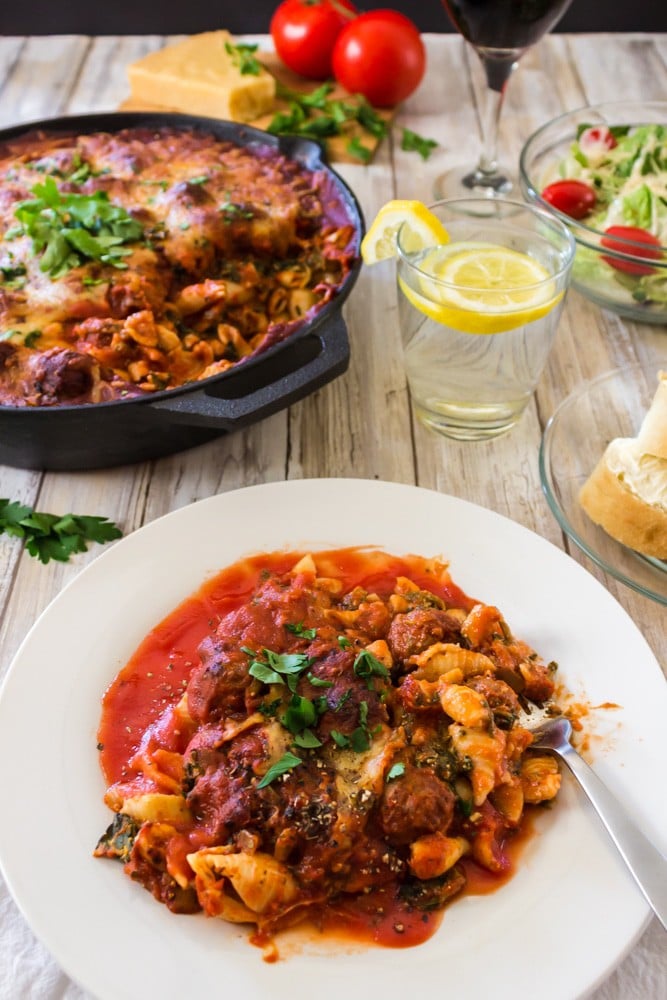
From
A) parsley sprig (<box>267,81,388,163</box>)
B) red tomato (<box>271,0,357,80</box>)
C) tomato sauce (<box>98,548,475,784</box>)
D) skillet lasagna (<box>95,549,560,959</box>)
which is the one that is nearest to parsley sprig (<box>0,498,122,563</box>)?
tomato sauce (<box>98,548,475,784</box>)

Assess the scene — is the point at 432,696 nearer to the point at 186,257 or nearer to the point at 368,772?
the point at 368,772

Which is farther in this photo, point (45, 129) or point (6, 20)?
point (6, 20)

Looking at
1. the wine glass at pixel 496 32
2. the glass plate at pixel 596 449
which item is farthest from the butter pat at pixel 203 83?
the glass plate at pixel 596 449

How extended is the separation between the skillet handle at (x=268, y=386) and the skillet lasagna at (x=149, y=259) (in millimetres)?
99

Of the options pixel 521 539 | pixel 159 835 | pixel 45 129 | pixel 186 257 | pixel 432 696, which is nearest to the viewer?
pixel 159 835

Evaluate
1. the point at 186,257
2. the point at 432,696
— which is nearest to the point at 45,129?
the point at 186,257

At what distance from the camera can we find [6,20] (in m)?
5.72

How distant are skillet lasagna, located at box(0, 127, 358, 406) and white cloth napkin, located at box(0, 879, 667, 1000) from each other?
127 cm

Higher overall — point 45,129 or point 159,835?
point 45,129

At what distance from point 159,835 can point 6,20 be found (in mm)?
5566

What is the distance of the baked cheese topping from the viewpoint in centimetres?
236

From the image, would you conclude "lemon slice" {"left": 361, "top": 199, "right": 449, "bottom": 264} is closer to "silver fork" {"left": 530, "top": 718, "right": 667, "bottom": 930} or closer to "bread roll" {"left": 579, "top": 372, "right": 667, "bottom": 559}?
"bread roll" {"left": 579, "top": 372, "right": 667, "bottom": 559}

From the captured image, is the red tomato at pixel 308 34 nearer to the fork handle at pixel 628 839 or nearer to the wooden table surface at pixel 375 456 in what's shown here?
the wooden table surface at pixel 375 456

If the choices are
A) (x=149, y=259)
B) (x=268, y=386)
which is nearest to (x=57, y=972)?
(x=268, y=386)
